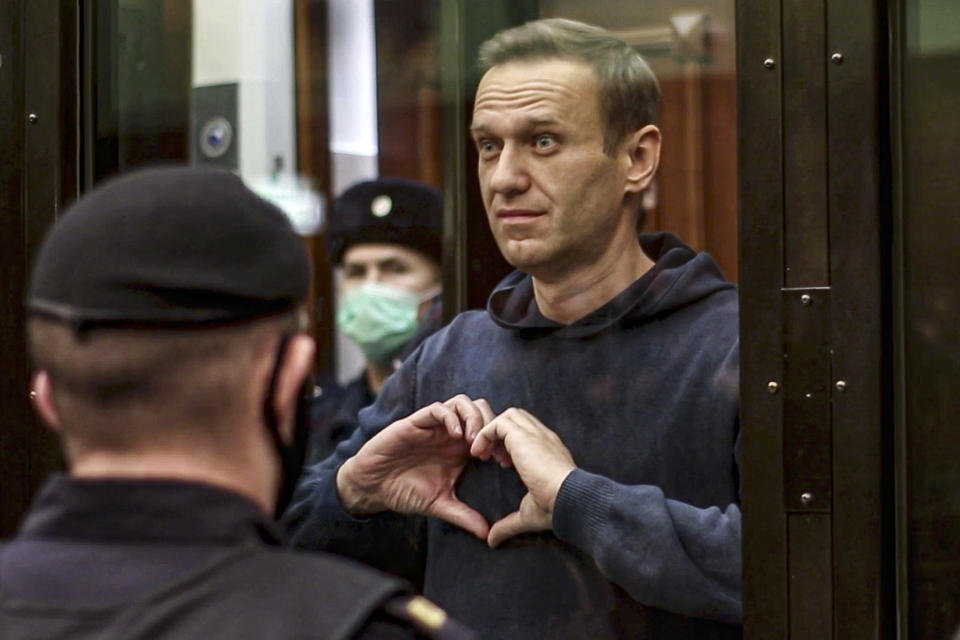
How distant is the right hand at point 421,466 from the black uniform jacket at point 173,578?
1.46m

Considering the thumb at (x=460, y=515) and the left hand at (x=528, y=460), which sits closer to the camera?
the left hand at (x=528, y=460)

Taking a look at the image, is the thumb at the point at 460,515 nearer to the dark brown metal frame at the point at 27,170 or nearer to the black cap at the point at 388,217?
the black cap at the point at 388,217

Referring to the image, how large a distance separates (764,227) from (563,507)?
0.64 metres

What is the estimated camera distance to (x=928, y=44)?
264 cm

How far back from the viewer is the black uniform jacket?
4.94ft

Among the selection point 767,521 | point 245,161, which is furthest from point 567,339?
point 245,161

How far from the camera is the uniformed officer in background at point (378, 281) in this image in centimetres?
327

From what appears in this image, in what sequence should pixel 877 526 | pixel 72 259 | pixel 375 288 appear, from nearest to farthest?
pixel 72 259 → pixel 877 526 → pixel 375 288

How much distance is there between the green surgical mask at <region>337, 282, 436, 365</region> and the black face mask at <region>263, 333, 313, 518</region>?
1320 mm

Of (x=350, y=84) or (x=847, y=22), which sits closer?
(x=847, y=22)

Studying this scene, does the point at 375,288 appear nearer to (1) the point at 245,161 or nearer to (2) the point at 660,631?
(1) the point at 245,161

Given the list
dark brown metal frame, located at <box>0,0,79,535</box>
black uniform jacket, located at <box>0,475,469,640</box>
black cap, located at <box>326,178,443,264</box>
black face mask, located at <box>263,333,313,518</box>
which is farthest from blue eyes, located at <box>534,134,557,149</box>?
black uniform jacket, located at <box>0,475,469,640</box>

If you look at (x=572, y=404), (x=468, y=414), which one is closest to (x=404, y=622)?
(x=572, y=404)

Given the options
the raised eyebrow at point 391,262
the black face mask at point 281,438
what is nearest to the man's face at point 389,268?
the raised eyebrow at point 391,262
